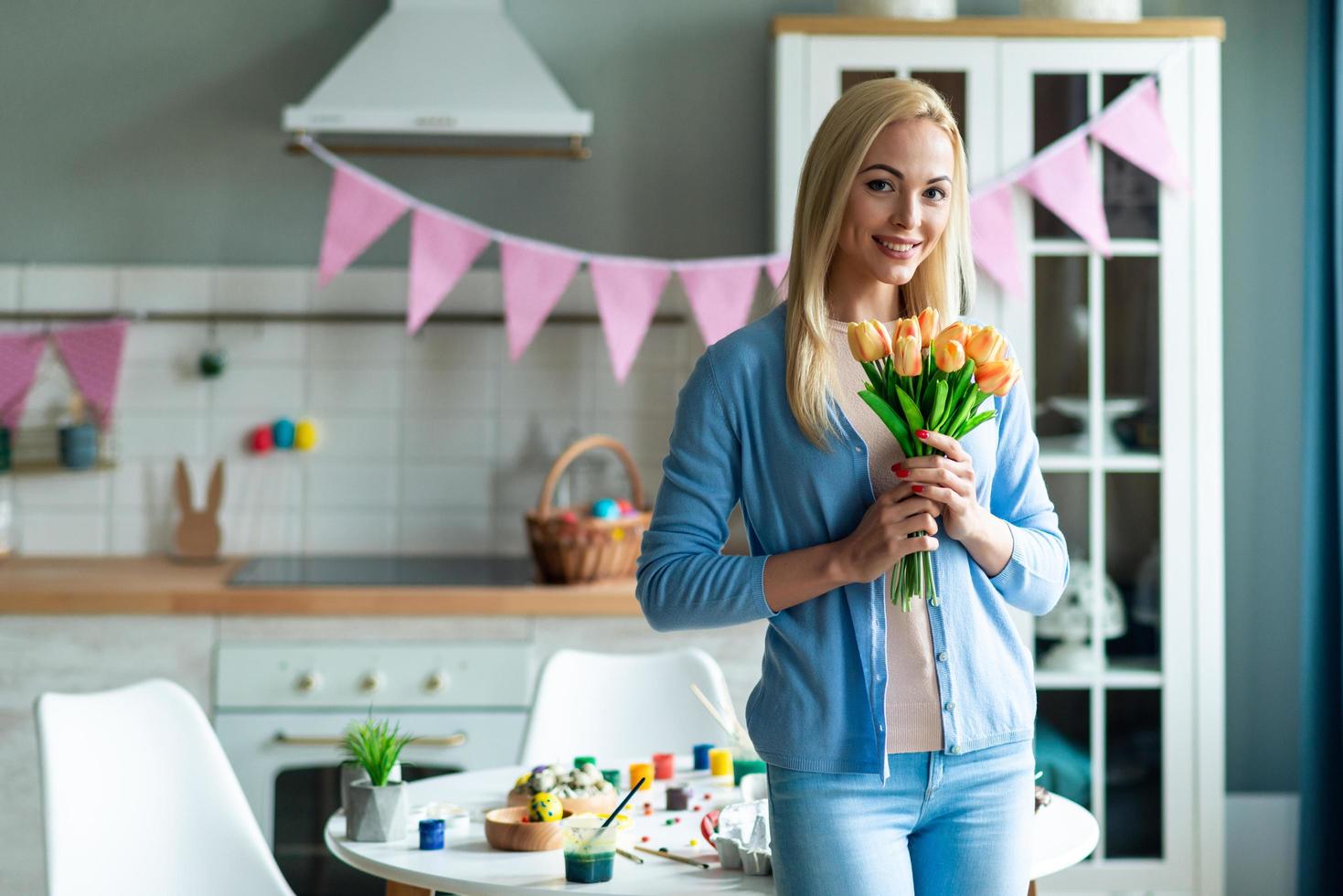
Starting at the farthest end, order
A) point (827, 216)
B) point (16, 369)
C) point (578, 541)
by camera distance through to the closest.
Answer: point (16, 369) < point (578, 541) < point (827, 216)

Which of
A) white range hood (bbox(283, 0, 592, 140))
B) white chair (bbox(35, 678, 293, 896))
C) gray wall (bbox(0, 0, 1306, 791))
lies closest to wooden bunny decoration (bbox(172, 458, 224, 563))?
gray wall (bbox(0, 0, 1306, 791))

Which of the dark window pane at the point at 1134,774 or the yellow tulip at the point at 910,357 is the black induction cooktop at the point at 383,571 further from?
the yellow tulip at the point at 910,357

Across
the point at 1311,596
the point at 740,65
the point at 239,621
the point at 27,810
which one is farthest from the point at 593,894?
the point at 740,65

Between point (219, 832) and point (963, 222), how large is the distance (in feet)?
4.01

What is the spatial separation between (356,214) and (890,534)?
2.05m

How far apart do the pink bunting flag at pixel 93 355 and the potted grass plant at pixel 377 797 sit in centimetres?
194

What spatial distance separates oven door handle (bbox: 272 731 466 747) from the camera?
2.63 meters

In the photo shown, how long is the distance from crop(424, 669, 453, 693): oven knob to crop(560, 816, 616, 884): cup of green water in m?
1.29

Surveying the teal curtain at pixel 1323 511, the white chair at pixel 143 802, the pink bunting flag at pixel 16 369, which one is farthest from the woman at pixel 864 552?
the pink bunting flag at pixel 16 369

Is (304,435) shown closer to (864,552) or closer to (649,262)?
(649,262)

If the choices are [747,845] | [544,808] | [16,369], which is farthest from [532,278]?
[747,845]

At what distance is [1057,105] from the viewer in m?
2.85

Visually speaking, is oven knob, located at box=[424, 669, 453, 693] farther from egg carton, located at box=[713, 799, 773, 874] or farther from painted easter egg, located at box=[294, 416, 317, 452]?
egg carton, located at box=[713, 799, 773, 874]

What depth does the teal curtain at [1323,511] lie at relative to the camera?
2926 mm
